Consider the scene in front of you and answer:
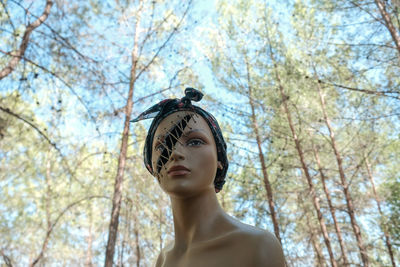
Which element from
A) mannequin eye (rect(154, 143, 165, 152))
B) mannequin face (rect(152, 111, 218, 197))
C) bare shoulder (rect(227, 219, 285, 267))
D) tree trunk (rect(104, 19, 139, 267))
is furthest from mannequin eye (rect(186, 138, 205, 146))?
tree trunk (rect(104, 19, 139, 267))

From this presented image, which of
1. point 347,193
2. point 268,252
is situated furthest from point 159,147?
point 347,193

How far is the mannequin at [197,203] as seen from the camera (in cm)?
147

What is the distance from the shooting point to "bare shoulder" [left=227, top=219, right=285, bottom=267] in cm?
143

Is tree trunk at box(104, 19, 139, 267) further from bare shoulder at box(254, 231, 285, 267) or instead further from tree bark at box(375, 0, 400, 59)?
tree bark at box(375, 0, 400, 59)

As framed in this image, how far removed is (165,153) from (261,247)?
61 centimetres

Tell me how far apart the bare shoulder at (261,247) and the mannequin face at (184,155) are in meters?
0.30

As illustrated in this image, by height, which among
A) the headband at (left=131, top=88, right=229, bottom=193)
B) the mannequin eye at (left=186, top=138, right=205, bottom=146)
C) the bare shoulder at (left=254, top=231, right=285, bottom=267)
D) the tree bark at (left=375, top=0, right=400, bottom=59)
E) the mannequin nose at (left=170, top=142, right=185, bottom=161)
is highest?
the tree bark at (left=375, top=0, right=400, bottom=59)

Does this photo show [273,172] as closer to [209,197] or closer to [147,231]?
[147,231]

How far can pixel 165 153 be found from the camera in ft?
5.64

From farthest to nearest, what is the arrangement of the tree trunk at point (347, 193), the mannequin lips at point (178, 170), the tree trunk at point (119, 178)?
the tree trunk at point (347, 193) → the tree trunk at point (119, 178) → the mannequin lips at point (178, 170)

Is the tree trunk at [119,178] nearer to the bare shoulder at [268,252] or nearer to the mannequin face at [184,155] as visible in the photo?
the mannequin face at [184,155]

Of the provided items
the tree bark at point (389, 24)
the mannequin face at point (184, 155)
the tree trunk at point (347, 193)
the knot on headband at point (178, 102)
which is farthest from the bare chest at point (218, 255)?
the tree trunk at point (347, 193)

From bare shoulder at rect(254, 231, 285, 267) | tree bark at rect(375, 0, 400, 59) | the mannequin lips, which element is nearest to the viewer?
bare shoulder at rect(254, 231, 285, 267)

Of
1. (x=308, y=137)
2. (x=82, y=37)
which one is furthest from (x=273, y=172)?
(x=82, y=37)
